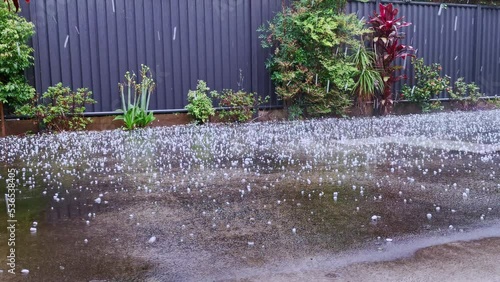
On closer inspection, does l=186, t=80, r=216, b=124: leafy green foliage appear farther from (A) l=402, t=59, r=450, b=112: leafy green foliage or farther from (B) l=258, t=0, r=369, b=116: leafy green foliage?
(A) l=402, t=59, r=450, b=112: leafy green foliage

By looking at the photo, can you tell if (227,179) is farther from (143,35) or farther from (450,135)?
(143,35)

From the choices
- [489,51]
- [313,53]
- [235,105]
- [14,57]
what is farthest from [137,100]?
[489,51]

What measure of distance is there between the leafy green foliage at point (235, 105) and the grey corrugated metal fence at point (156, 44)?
0.18m

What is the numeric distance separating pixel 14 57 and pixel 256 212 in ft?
12.8

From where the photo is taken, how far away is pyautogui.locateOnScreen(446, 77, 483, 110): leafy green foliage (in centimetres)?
776

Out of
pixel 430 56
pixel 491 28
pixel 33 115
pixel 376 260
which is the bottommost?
pixel 376 260

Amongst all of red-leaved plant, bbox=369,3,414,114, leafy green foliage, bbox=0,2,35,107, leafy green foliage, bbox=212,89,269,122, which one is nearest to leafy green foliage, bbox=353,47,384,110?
red-leaved plant, bbox=369,3,414,114

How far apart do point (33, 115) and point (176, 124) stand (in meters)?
1.67

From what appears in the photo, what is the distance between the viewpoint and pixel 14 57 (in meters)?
4.76

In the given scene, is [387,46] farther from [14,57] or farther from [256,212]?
[256,212]

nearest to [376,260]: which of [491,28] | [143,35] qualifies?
[143,35]

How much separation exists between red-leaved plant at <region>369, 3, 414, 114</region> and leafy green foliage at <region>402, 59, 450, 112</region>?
0.46m

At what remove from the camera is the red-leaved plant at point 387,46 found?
21.7 feet

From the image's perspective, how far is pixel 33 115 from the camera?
16.8 feet
